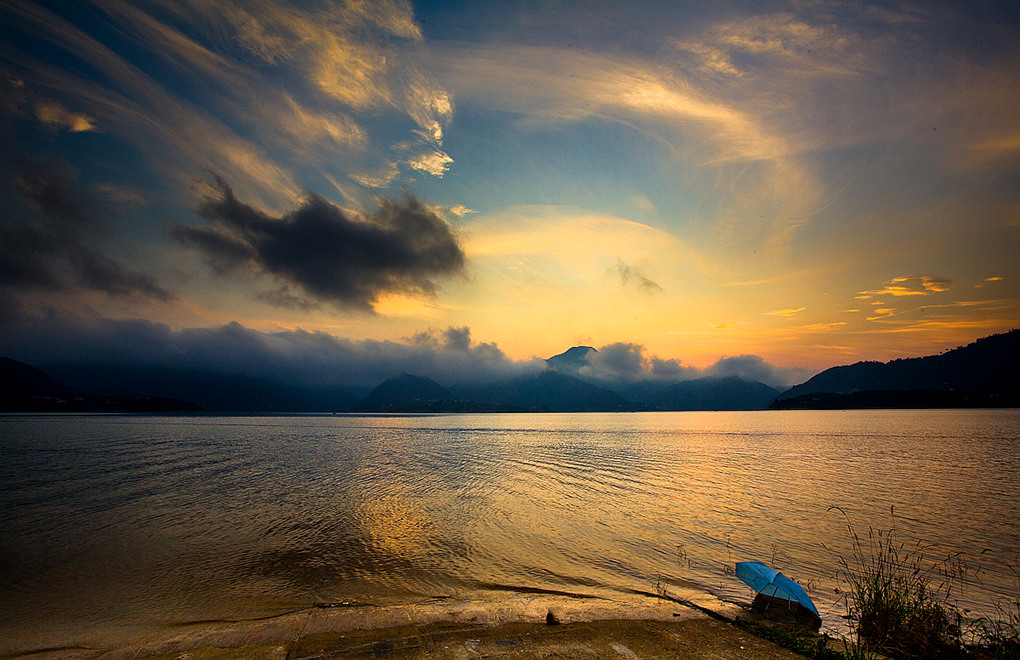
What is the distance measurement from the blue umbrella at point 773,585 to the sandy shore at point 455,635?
1.04 meters

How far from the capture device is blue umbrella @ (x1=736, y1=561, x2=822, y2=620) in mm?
11031

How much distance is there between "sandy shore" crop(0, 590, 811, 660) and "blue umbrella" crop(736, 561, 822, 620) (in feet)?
3.40

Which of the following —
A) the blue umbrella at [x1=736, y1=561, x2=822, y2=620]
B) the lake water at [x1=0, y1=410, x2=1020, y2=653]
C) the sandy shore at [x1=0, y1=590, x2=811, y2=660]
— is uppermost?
the blue umbrella at [x1=736, y1=561, x2=822, y2=620]

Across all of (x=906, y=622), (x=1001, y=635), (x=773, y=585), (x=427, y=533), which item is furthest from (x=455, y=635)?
(x=1001, y=635)

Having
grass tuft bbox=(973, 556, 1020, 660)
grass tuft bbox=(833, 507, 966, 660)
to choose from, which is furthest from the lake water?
grass tuft bbox=(833, 507, 966, 660)

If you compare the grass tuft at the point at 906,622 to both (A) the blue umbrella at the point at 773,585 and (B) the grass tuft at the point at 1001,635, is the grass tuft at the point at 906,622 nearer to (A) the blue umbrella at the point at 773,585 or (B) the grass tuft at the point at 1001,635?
(B) the grass tuft at the point at 1001,635

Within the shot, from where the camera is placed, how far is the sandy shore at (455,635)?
30.4 feet

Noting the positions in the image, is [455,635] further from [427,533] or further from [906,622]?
[427,533]

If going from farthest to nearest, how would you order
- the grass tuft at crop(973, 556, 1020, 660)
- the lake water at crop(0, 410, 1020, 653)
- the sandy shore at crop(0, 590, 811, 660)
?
the lake water at crop(0, 410, 1020, 653) < the sandy shore at crop(0, 590, 811, 660) < the grass tuft at crop(973, 556, 1020, 660)

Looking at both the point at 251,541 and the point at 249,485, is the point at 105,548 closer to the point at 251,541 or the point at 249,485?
the point at 251,541

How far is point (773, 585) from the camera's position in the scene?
11484 millimetres

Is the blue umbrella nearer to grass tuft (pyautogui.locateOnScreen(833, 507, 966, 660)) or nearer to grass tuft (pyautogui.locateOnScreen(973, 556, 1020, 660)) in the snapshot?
grass tuft (pyautogui.locateOnScreen(833, 507, 966, 660))

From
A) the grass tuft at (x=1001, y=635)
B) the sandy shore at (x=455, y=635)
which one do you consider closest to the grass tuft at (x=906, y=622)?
the grass tuft at (x=1001, y=635)

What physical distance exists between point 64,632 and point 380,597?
28.5ft
